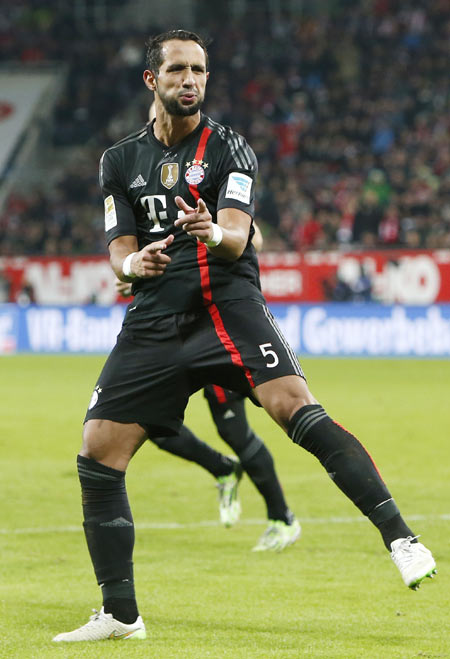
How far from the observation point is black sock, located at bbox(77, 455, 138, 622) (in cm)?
474

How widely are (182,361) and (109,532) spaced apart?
0.77 metres

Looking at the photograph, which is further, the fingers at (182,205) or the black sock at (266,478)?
the black sock at (266,478)

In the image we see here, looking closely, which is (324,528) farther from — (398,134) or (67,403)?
(398,134)

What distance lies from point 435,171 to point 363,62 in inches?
205

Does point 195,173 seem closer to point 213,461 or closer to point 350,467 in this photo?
point 350,467

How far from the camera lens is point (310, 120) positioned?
28.5m

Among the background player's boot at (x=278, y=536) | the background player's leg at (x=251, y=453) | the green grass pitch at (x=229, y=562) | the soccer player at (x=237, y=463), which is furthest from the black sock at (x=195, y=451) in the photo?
the background player's boot at (x=278, y=536)

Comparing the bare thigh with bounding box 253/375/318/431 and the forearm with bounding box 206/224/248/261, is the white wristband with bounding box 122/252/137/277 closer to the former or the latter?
the forearm with bounding box 206/224/248/261

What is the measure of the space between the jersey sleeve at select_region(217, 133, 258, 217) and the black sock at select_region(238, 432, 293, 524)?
229 centimetres

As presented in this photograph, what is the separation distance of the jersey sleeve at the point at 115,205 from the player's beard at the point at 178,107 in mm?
328

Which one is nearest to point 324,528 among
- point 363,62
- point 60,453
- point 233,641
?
point 233,641

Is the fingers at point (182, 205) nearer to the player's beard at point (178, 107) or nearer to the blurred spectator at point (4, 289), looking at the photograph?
the player's beard at point (178, 107)

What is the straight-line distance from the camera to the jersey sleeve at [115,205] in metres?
4.97

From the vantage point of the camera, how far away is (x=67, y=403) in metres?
15.0
